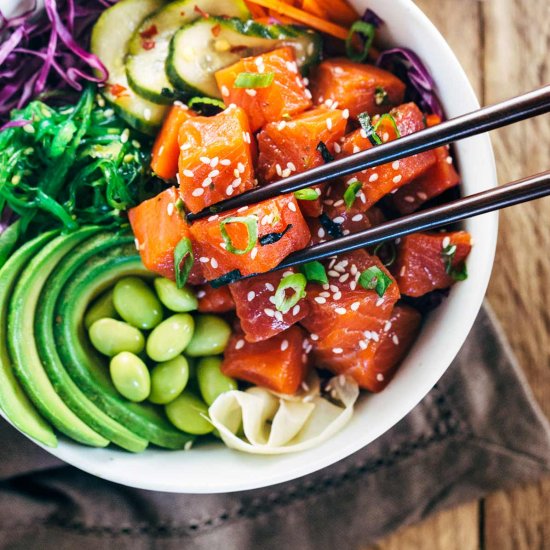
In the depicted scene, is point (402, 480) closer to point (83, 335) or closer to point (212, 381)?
point (212, 381)

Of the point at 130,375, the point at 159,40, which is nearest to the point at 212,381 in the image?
the point at 130,375

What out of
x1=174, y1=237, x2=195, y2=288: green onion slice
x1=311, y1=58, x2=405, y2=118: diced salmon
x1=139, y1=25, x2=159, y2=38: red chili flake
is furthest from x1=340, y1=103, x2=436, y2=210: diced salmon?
x1=139, y1=25, x2=159, y2=38: red chili flake

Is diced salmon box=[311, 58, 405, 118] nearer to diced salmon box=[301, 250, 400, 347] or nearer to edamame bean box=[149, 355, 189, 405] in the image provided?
diced salmon box=[301, 250, 400, 347]

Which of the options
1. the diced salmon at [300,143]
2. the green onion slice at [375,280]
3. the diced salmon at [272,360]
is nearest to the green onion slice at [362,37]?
the diced salmon at [300,143]

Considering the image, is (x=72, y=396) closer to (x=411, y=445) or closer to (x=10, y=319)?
(x=10, y=319)

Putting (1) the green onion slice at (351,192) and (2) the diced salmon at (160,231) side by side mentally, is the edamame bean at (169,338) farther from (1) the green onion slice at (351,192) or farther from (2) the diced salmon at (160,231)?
(1) the green onion slice at (351,192)

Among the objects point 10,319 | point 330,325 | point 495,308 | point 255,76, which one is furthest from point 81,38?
point 495,308
